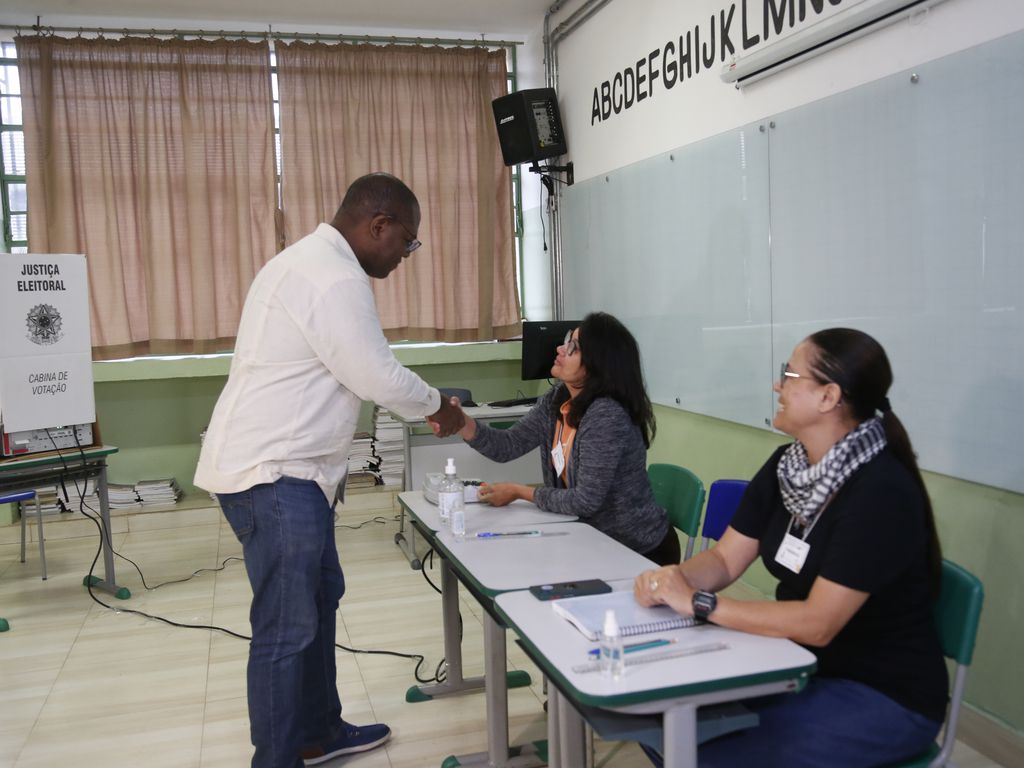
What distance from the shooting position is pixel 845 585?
1.57 meters

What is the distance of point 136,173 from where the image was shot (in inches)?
227

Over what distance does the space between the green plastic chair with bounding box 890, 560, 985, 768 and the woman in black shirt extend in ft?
0.08

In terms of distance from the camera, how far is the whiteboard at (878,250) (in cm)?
242

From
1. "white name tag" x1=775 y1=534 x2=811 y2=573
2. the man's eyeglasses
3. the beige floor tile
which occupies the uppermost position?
the man's eyeglasses

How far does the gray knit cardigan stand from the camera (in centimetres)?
261

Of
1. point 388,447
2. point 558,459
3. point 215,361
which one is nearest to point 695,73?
point 558,459

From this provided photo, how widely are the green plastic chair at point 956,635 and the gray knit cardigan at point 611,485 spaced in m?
1.05

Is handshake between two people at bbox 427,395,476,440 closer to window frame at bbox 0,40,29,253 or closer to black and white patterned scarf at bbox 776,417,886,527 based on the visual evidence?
black and white patterned scarf at bbox 776,417,886,527

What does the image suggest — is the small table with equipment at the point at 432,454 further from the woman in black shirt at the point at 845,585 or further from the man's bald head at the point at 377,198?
the woman in black shirt at the point at 845,585

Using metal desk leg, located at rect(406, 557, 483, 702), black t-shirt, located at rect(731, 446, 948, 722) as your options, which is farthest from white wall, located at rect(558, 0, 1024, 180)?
metal desk leg, located at rect(406, 557, 483, 702)

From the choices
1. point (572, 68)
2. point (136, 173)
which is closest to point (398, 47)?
point (572, 68)

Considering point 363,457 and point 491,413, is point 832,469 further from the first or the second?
point 363,457

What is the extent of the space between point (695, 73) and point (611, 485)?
7.63 feet

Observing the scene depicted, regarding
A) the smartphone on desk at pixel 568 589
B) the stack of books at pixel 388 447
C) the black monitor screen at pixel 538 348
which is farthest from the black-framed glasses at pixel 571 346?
the stack of books at pixel 388 447
